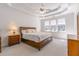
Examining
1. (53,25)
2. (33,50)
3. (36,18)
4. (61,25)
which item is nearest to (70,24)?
(61,25)

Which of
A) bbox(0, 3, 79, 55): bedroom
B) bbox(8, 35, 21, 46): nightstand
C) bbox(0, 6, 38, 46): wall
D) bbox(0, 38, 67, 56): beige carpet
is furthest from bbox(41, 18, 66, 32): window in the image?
bbox(8, 35, 21, 46): nightstand

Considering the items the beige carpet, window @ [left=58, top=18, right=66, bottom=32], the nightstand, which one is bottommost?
the beige carpet

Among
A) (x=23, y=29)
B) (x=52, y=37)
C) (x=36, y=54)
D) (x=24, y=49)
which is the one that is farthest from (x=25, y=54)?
(x=52, y=37)

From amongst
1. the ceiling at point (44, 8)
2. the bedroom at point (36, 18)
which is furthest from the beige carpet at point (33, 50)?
the ceiling at point (44, 8)

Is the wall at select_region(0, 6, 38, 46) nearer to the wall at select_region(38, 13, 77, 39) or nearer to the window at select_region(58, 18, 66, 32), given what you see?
the window at select_region(58, 18, 66, 32)

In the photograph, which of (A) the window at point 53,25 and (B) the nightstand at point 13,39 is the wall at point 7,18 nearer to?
(B) the nightstand at point 13,39

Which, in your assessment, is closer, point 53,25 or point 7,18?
point 7,18

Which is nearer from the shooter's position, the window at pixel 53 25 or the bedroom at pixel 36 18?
the bedroom at pixel 36 18

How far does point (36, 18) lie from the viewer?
2.66 metres

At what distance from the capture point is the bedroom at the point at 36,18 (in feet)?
8.09

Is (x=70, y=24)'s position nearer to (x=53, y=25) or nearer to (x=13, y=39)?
(x=53, y=25)

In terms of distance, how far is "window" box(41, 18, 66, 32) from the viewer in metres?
2.61

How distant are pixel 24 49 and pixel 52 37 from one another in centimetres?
82

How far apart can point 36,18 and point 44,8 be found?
0.35 meters
